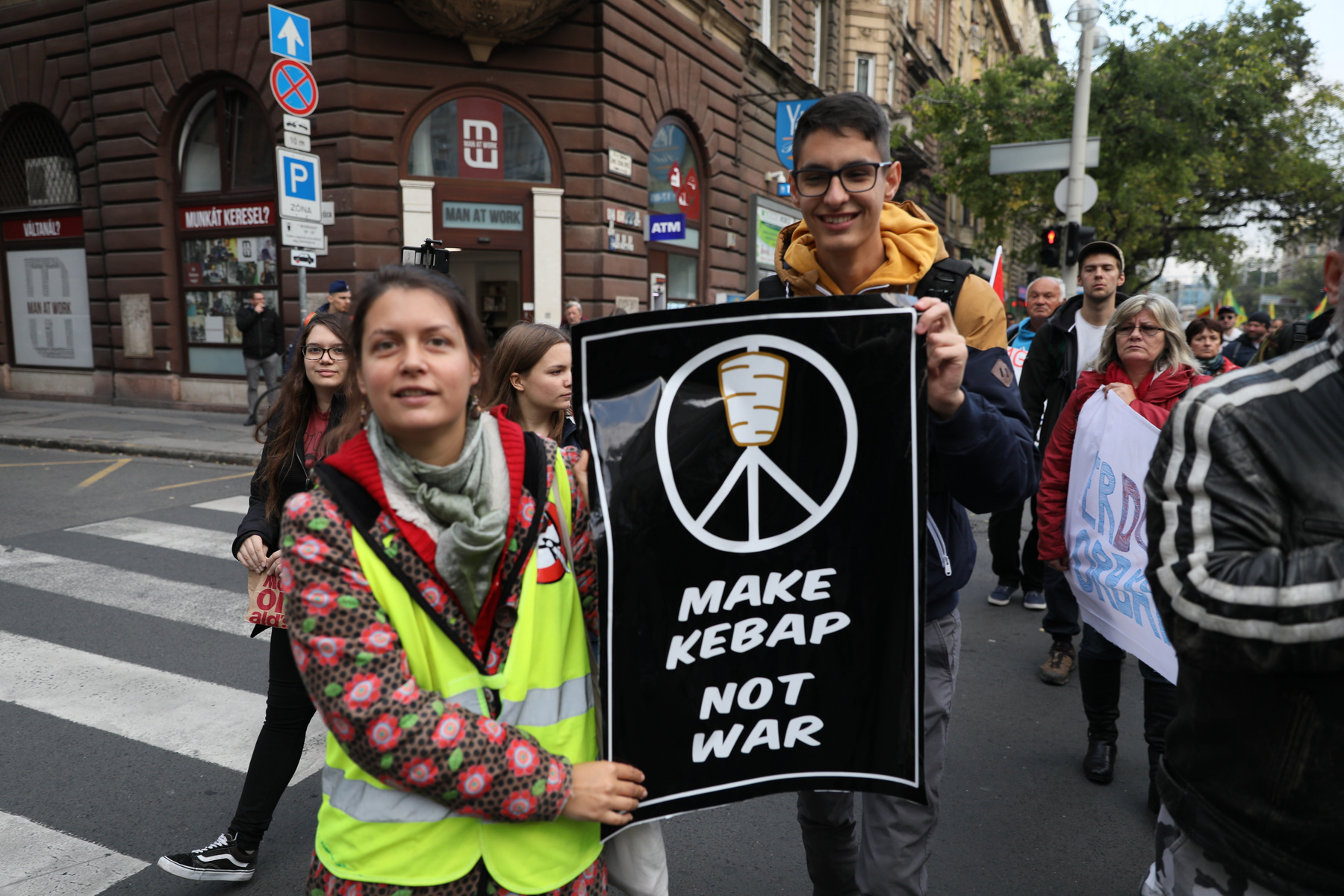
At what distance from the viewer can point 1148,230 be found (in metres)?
23.5

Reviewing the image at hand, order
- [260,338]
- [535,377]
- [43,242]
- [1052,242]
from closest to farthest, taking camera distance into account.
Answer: [535,377]
[1052,242]
[260,338]
[43,242]

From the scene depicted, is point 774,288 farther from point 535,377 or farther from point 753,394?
point 535,377

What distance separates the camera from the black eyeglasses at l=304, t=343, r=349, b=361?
2.98 meters

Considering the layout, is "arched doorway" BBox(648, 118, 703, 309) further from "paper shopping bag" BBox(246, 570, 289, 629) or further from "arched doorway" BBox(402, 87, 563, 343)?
"paper shopping bag" BBox(246, 570, 289, 629)

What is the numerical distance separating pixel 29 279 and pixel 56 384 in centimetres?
212

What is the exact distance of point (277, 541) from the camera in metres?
3.00

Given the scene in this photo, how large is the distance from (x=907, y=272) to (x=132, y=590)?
18.6 ft

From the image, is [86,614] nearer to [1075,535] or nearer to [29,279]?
[1075,535]

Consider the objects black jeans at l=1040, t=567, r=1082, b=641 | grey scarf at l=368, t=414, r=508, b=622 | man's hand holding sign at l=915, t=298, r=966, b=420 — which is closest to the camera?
grey scarf at l=368, t=414, r=508, b=622

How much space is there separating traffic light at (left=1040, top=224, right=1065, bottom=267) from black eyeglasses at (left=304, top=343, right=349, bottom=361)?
12.0 meters

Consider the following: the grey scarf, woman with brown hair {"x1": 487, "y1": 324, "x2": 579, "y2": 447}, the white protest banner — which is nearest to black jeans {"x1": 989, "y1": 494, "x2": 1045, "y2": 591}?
the white protest banner

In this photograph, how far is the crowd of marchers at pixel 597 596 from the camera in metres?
1.28

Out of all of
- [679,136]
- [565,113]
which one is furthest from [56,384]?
[679,136]

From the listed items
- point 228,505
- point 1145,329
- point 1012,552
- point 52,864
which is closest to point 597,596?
point 52,864
